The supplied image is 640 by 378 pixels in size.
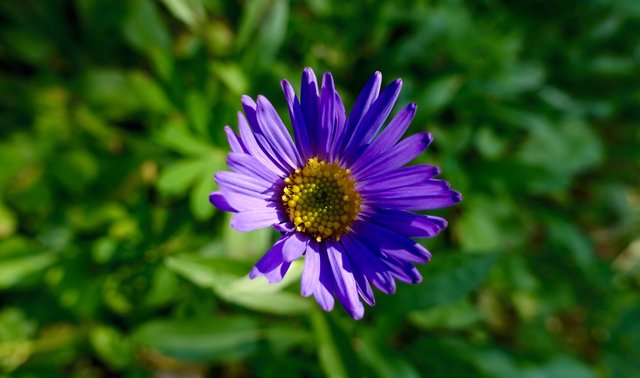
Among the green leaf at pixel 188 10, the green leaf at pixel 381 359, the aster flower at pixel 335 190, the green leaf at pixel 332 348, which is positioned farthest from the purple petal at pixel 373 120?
the green leaf at pixel 188 10

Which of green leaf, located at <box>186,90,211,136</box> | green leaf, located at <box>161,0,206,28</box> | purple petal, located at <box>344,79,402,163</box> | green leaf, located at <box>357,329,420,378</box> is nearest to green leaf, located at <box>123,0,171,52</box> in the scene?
green leaf, located at <box>161,0,206,28</box>

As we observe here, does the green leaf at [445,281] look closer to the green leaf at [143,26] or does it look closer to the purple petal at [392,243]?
the purple petal at [392,243]

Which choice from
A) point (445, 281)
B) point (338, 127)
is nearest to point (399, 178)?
point (338, 127)

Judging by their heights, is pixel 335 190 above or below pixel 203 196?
below

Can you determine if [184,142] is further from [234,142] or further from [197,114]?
[234,142]

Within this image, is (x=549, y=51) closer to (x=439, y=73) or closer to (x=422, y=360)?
(x=439, y=73)

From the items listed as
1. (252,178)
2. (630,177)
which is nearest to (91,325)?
(252,178)
